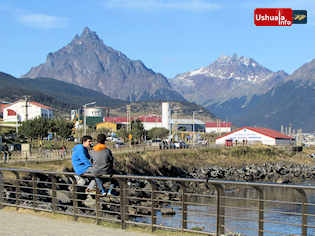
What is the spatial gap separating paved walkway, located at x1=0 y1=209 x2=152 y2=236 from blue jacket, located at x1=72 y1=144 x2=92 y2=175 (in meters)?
1.41

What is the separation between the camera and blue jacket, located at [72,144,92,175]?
1502 cm

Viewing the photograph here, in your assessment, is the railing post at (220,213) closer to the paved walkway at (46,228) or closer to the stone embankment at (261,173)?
the paved walkway at (46,228)

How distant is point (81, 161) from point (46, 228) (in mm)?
2032

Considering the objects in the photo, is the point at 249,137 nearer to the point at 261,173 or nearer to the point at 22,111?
the point at 261,173

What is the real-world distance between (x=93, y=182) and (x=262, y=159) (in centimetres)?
9324

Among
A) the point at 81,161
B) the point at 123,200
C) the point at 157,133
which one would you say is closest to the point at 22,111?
the point at 157,133

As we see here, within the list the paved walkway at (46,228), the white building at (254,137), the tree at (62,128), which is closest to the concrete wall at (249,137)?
the white building at (254,137)

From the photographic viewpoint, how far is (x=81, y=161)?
15.1 m

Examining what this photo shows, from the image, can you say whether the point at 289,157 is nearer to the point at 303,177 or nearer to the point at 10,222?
the point at 303,177

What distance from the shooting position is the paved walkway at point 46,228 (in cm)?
1316

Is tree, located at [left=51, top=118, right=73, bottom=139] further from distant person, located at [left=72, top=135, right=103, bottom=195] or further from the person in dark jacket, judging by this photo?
the person in dark jacket

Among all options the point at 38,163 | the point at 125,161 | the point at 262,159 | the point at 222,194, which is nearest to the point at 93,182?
the point at 222,194

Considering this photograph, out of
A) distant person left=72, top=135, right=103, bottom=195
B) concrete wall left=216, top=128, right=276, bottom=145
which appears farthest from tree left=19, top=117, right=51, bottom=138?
distant person left=72, top=135, right=103, bottom=195

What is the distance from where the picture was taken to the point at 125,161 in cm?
7056
